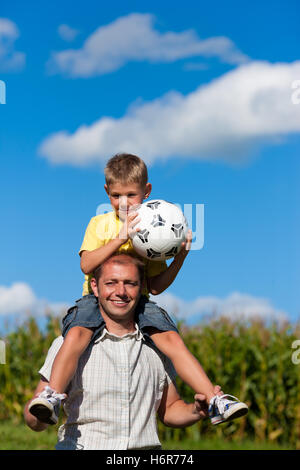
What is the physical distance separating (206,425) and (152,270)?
8100 millimetres

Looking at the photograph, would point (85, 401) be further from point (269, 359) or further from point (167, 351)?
point (269, 359)

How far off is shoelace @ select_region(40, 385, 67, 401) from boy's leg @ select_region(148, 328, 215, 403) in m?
0.96

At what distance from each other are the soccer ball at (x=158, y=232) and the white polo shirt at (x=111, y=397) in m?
0.77

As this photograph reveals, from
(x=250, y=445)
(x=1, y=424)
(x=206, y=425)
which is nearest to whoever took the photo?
(x=250, y=445)

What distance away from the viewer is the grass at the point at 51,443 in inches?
427

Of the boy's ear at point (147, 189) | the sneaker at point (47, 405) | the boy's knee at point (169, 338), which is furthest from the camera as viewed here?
the boy's ear at point (147, 189)

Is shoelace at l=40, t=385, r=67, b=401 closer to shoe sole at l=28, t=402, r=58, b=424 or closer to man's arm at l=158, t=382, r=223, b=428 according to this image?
shoe sole at l=28, t=402, r=58, b=424

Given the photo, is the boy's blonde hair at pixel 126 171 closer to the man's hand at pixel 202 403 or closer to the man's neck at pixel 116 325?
the man's neck at pixel 116 325

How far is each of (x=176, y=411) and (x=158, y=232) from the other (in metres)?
1.71

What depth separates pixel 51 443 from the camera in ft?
36.3

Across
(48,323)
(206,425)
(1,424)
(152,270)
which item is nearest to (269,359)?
(206,425)

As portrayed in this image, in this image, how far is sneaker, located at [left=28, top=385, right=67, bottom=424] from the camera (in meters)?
4.67

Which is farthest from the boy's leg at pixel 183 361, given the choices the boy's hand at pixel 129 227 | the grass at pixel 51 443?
the grass at pixel 51 443

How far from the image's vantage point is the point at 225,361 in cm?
1291
